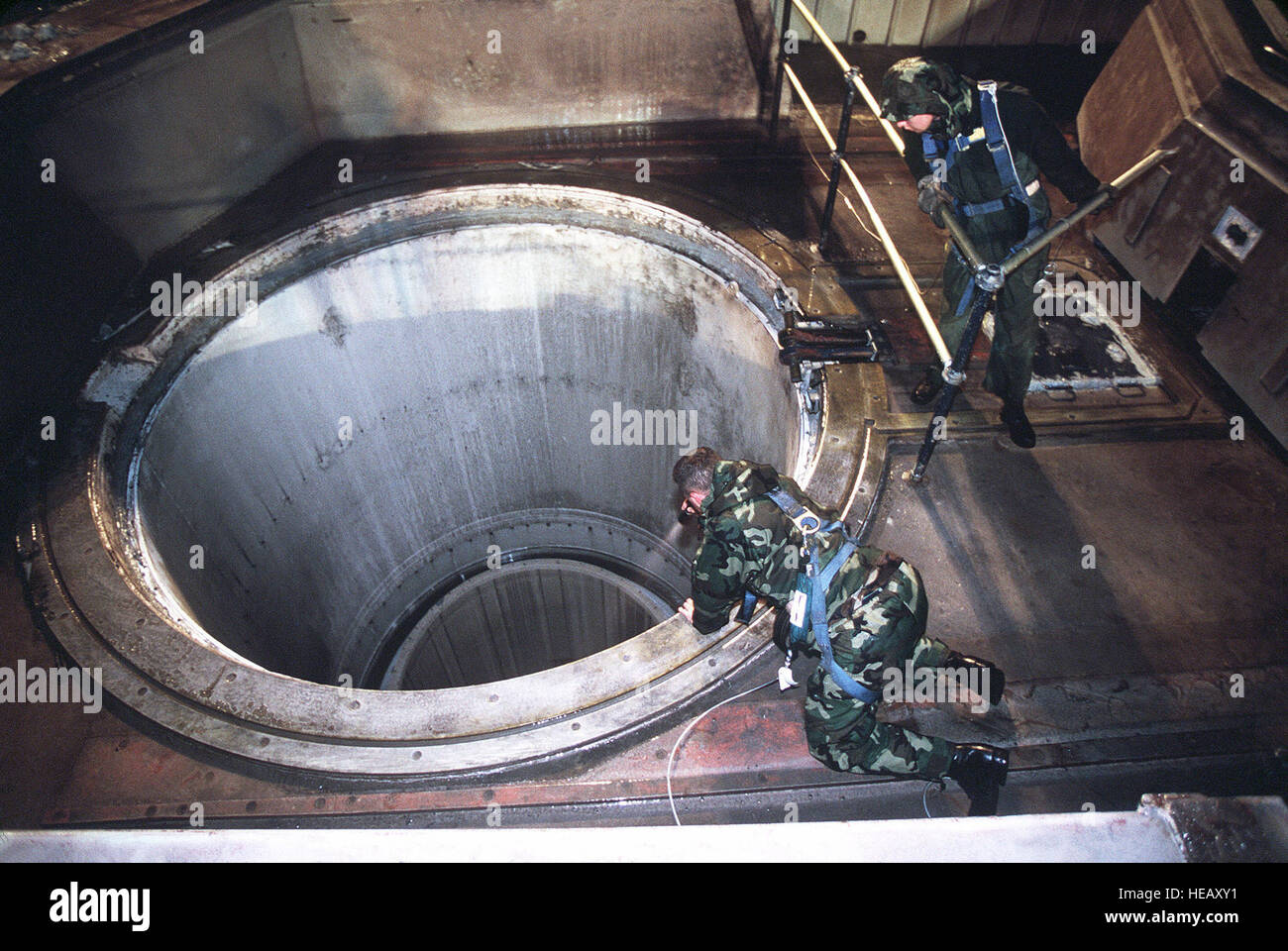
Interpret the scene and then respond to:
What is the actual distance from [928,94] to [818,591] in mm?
2476

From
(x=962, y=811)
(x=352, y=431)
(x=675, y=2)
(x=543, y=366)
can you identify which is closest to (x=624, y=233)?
(x=543, y=366)

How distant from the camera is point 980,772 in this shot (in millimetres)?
2762

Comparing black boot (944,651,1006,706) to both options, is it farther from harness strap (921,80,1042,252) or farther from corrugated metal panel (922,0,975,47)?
corrugated metal panel (922,0,975,47)

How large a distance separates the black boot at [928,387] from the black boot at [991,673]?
159 centimetres

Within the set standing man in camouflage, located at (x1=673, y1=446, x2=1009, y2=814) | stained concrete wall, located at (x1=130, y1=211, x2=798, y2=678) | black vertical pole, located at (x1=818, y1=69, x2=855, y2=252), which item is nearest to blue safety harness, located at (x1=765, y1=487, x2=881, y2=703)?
standing man in camouflage, located at (x1=673, y1=446, x2=1009, y2=814)

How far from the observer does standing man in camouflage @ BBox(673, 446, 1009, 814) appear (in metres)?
2.76

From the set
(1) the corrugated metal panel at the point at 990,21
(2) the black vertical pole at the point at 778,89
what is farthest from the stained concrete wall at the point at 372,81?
(1) the corrugated metal panel at the point at 990,21

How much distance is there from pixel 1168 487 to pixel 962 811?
2186 millimetres

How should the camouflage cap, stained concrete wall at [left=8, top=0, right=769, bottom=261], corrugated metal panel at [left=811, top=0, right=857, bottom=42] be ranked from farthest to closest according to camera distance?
corrugated metal panel at [left=811, top=0, right=857, bottom=42] < stained concrete wall at [left=8, top=0, right=769, bottom=261] < the camouflage cap

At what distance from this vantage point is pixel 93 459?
400 centimetres

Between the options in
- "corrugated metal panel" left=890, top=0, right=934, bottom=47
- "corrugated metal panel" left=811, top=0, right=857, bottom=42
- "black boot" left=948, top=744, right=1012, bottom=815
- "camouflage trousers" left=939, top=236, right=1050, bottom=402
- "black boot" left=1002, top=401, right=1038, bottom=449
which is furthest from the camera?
"corrugated metal panel" left=811, top=0, right=857, bottom=42

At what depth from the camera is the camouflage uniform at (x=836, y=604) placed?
2771 mm
